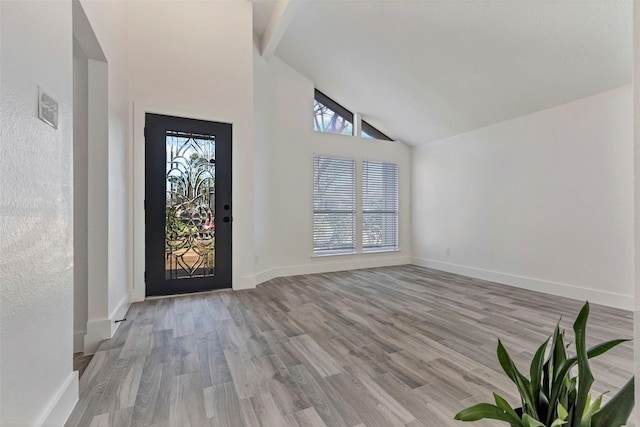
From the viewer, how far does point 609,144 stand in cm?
323

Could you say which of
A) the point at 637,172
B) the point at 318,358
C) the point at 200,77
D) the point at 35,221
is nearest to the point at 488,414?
the point at 637,172

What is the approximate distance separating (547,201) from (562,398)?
12.7 feet

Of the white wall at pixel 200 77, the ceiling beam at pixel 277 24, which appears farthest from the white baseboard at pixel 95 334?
the ceiling beam at pixel 277 24

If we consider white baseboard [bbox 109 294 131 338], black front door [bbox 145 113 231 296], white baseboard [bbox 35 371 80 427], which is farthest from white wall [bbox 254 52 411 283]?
white baseboard [bbox 35 371 80 427]

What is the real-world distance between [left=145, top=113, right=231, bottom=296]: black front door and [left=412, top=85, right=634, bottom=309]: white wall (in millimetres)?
3763

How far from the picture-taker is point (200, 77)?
3.60m

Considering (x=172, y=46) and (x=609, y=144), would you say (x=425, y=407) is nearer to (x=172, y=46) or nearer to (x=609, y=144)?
(x=609, y=144)

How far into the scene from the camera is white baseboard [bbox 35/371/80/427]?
4.07 ft

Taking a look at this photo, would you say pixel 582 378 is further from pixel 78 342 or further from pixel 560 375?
pixel 78 342

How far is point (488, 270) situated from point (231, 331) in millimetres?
3908

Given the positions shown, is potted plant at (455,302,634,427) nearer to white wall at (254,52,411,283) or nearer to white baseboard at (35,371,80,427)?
white baseboard at (35,371,80,427)

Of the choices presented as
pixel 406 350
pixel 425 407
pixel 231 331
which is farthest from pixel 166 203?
pixel 425 407

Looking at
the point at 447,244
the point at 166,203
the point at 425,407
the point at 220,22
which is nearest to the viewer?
the point at 425,407

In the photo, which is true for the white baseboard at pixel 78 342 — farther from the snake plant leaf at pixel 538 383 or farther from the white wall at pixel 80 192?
the snake plant leaf at pixel 538 383
